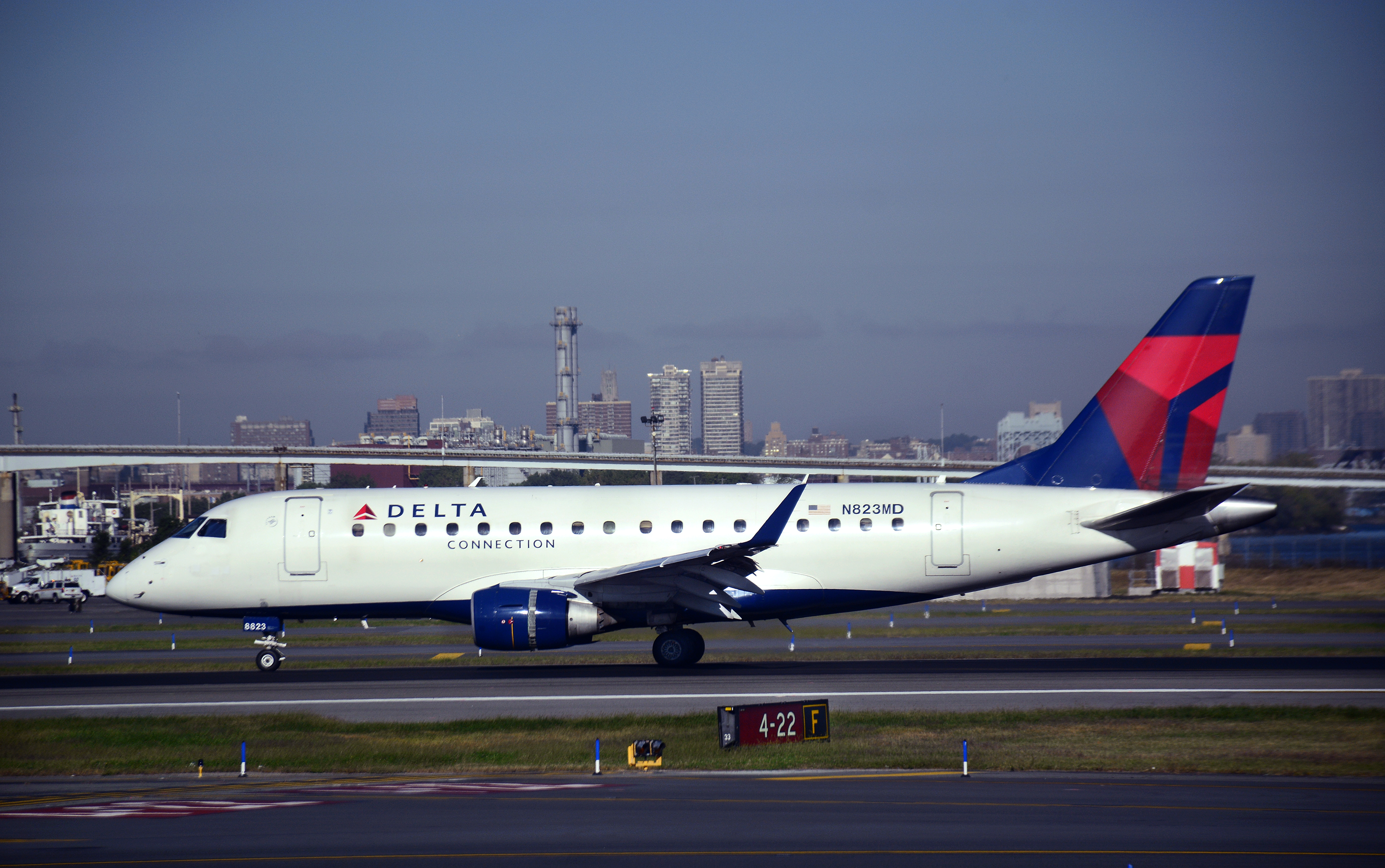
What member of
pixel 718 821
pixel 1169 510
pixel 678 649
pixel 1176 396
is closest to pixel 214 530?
pixel 678 649

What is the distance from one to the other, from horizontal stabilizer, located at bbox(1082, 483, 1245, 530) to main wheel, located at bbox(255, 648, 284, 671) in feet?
57.1

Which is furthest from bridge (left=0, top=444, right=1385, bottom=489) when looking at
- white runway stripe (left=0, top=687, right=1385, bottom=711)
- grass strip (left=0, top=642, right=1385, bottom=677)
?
white runway stripe (left=0, top=687, right=1385, bottom=711)

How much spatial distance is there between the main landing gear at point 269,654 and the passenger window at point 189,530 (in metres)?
2.76

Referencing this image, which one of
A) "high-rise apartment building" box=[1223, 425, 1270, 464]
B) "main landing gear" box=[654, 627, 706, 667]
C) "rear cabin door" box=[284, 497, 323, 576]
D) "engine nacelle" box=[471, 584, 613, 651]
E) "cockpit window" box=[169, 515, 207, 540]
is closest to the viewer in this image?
"engine nacelle" box=[471, 584, 613, 651]

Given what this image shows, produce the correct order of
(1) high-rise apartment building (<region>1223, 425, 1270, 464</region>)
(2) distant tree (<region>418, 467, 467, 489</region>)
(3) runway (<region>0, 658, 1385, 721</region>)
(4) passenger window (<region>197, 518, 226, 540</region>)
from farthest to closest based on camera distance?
(1) high-rise apartment building (<region>1223, 425, 1270, 464</region>) < (2) distant tree (<region>418, 467, 467, 489</region>) < (4) passenger window (<region>197, 518, 226, 540</region>) < (3) runway (<region>0, 658, 1385, 721</region>)

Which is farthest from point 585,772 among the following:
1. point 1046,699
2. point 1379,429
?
point 1379,429

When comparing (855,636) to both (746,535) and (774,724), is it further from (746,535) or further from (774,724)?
(774,724)

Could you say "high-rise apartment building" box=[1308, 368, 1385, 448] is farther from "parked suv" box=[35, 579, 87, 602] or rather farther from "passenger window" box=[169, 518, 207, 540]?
"parked suv" box=[35, 579, 87, 602]

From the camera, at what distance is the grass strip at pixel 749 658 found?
965 inches

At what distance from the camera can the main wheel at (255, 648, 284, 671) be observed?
24094mm

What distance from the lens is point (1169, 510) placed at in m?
21.8

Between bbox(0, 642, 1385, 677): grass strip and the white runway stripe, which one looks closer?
the white runway stripe

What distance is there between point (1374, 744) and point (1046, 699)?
4.89 m

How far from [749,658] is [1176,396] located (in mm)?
10812
